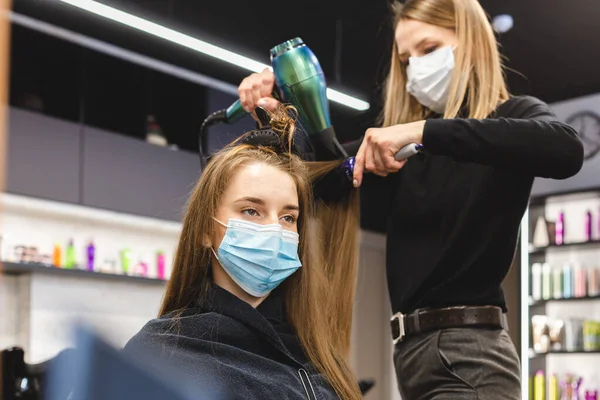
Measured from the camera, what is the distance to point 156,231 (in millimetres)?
6637

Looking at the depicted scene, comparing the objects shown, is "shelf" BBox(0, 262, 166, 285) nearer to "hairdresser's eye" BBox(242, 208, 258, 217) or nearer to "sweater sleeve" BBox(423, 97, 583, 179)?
"hairdresser's eye" BBox(242, 208, 258, 217)

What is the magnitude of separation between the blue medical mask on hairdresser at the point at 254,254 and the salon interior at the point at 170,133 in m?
3.27

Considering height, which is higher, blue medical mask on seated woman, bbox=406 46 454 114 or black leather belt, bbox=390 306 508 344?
blue medical mask on seated woman, bbox=406 46 454 114

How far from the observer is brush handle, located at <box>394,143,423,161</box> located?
5.73ft

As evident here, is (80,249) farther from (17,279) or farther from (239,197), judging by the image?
(239,197)

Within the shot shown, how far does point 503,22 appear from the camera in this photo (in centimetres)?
606

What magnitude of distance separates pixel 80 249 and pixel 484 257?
15.0 feet

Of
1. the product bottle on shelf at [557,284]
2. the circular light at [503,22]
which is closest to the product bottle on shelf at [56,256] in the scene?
the circular light at [503,22]

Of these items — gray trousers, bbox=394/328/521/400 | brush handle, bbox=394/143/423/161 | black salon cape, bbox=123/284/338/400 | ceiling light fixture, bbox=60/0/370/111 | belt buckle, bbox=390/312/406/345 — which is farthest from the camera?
ceiling light fixture, bbox=60/0/370/111

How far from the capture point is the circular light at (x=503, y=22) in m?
6.01

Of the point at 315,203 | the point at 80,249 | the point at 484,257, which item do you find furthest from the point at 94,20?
the point at 484,257

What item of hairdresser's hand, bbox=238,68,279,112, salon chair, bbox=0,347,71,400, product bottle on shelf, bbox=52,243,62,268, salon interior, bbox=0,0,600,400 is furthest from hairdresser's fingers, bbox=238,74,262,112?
product bottle on shelf, bbox=52,243,62,268

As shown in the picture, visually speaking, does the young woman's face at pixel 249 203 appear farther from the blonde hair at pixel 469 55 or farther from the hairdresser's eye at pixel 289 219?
the blonde hair at pixel 469 55

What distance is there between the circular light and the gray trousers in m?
4.47
